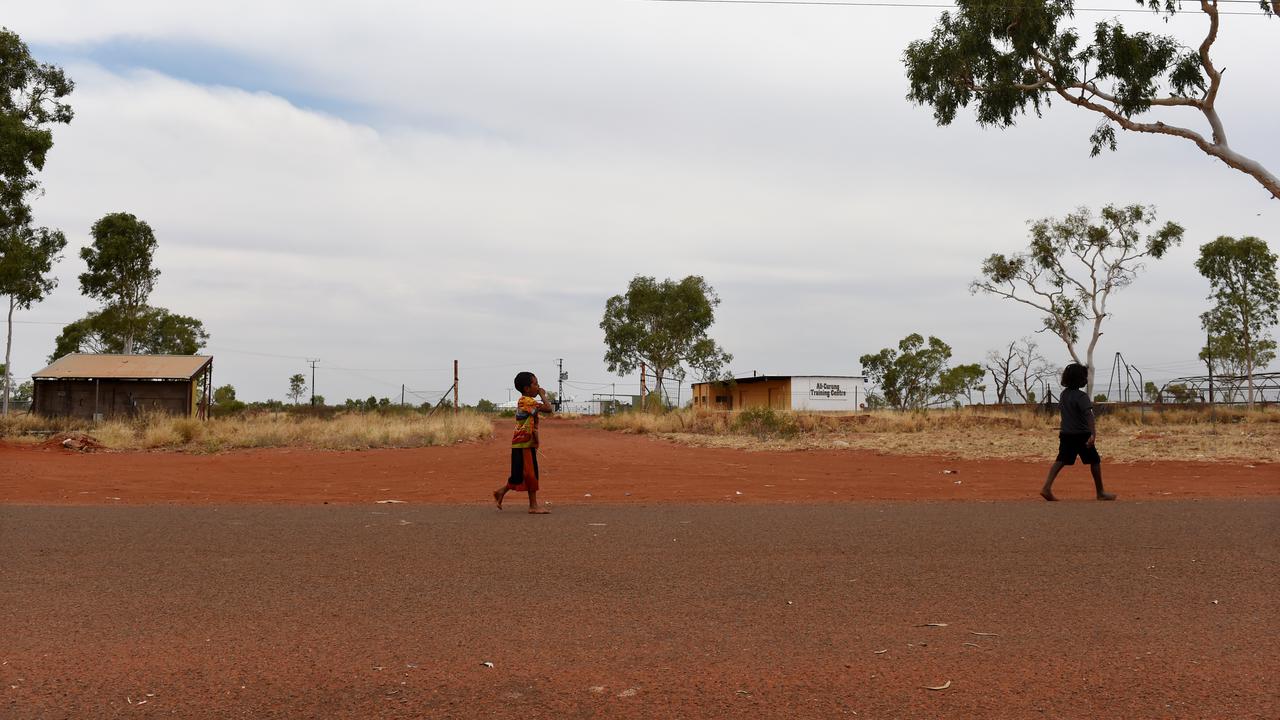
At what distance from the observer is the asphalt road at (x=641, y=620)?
12.8 ft

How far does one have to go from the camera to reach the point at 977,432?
96.2ft

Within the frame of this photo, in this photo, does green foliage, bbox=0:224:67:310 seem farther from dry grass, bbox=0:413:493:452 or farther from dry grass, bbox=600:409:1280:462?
dry grass, bbox=600:409:1280:462

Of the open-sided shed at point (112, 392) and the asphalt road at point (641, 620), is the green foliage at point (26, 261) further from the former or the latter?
the asphalt road at point (641, 620)

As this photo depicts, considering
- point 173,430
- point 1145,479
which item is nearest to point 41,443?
point 173,430

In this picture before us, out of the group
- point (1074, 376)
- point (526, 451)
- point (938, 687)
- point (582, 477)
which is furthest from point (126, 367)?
point (938, 687)

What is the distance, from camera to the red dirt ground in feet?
39.7

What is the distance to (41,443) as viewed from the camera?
23.1m

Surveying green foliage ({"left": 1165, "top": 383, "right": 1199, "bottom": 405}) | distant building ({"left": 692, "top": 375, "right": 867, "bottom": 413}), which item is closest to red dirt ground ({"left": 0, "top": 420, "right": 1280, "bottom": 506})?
green foliage ({"left": 1165, "top": 383, "right": 1199, "bottom": 405})

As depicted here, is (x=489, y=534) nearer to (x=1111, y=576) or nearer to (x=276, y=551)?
(x=276, y=551)

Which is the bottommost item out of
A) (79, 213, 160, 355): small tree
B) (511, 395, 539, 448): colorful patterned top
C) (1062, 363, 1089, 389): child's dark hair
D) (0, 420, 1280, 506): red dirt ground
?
(0, 420, 1280, 506): red dirt ground

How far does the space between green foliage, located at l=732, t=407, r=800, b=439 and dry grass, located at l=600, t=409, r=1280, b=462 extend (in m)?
0.03

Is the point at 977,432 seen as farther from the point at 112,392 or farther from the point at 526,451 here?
the point at 112,392

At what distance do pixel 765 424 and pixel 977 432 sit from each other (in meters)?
6.60

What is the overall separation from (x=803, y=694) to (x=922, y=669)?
2.20ft
